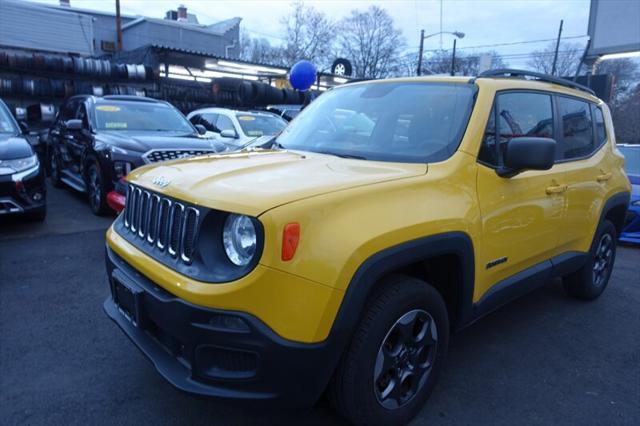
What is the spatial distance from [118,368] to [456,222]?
2215 mm

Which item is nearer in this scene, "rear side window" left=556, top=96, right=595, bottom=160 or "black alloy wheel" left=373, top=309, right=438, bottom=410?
"black alloy wheel" left=373, top=309, right=438, bottom=410

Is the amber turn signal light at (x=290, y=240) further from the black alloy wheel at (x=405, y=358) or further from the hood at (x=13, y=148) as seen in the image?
the hood at (x=13, y=148)

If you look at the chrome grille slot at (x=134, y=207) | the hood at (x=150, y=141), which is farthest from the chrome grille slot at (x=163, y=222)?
the hood at (x=150, y=141)

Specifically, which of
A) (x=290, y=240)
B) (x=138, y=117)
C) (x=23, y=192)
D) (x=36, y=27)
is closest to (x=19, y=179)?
(x=23, y=192)

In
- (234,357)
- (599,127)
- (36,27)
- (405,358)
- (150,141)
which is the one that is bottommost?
(405,358)

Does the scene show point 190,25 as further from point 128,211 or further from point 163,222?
point 163,222

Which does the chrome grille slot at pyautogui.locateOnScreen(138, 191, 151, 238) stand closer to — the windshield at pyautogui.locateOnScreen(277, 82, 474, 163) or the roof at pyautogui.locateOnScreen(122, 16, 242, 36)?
the windshield at pyautogui.locateOnScreen(277, 82, 474, 163)

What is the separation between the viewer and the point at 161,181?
2.47m

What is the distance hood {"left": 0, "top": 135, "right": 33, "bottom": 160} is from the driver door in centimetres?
538

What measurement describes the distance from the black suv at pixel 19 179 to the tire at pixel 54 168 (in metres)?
2.87

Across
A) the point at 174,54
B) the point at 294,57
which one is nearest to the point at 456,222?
the point at 174,54

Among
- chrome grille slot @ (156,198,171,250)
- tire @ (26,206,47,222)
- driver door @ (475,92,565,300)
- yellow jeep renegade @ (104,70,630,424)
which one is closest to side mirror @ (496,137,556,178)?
yellow jeep renegade @ (104,70,630,424)

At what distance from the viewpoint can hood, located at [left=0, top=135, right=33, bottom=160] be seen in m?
5.57

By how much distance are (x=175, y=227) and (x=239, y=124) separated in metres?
7.13
